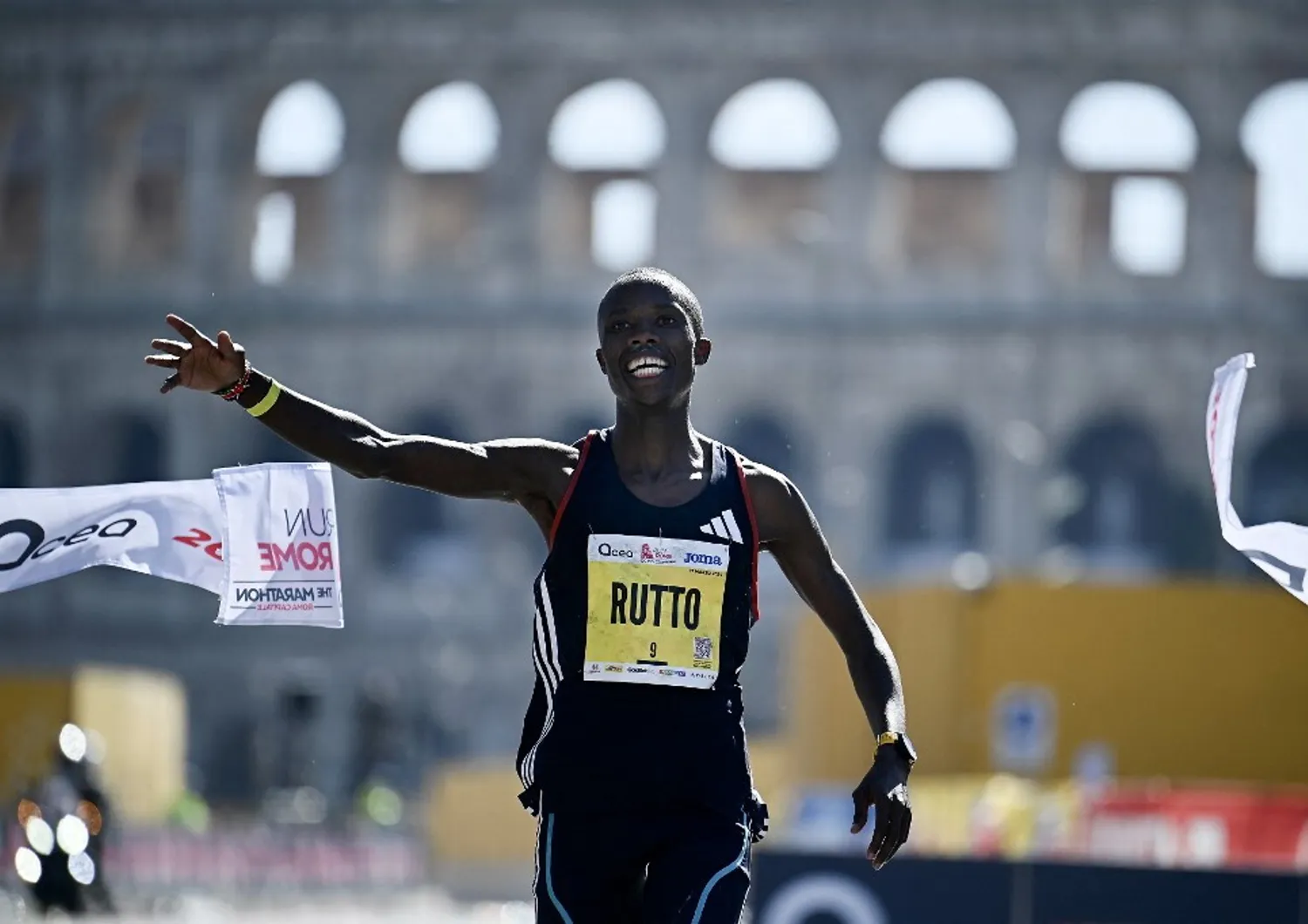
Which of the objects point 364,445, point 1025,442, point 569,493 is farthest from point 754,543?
point 1025,442

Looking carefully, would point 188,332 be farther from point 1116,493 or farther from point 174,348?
point 1116,493

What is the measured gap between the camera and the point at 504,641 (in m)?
47.8

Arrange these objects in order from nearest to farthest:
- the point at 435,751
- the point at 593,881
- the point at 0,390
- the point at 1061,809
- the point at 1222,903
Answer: the point at 593,881
the point at 1222,903
the point at 1061,809
the point at 435,751
the point at 0,390

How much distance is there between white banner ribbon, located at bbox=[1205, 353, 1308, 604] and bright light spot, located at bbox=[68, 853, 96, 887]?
46.5ft

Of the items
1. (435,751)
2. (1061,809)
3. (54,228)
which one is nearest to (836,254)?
(435,751)

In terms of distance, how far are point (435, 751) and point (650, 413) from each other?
42.5 metres


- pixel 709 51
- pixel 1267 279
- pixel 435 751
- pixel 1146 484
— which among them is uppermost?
pixel 709 51

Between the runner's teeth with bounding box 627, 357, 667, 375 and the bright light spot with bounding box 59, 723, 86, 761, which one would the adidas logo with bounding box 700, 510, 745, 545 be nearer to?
the runner's teeth with bounding box 627, 357, 667, 375

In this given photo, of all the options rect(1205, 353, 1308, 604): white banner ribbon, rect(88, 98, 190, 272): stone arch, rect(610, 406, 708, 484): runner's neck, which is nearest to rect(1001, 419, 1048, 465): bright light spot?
rect(88, 98, 190, 272): stone arch

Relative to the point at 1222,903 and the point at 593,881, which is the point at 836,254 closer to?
the point at 1222,903

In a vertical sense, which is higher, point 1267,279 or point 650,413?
point 1267,279

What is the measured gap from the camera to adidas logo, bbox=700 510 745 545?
17.7 ft

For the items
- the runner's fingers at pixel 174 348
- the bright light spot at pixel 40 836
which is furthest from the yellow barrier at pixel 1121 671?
the runner's fingers at pixel 174 348

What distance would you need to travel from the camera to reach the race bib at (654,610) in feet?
17.4
